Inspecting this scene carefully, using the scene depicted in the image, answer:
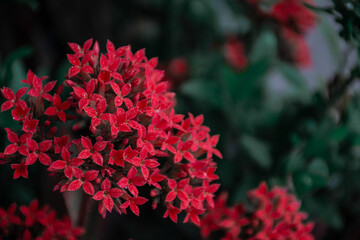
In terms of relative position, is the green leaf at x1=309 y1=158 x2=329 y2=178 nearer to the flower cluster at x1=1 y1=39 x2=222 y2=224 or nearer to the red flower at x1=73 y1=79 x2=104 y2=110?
the flower cluster at x1=1 y1=39 x2=222 y2=224

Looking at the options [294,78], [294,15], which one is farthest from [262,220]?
[294,15]

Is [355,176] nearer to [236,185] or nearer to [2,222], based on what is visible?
[236,185]

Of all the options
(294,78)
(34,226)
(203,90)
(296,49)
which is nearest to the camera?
(34,226)

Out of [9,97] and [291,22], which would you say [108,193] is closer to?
[9,97]

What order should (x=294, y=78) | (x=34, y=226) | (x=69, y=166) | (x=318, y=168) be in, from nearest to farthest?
(x=69, y=166), (x=34, y=226), (x=318, y=168), (x=294, y=78)

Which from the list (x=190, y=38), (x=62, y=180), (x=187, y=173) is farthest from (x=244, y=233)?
(x=190, y=38)

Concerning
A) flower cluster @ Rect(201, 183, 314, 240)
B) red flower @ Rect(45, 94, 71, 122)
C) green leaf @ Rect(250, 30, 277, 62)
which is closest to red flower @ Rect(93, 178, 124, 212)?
red flower @ Rect(45, 94, 71, 122)

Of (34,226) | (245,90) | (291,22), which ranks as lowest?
(34,226)

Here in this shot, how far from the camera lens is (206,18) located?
1146 millimetres

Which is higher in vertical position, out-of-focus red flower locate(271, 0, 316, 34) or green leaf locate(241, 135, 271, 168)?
out-of-focus red flower locate(271, 0, 316, 34)

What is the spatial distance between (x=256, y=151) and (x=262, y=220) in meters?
0.24

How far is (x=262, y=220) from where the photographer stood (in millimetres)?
556

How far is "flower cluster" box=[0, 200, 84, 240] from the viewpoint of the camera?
511mm

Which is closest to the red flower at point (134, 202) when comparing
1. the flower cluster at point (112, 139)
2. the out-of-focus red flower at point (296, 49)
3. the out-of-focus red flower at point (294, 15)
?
the flower cluster at point (112, 139)
